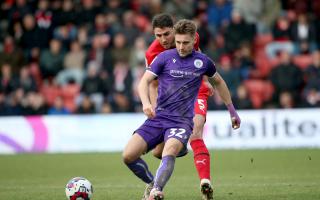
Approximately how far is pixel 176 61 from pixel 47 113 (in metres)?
12.9

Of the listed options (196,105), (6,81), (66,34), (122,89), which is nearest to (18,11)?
(66,34)

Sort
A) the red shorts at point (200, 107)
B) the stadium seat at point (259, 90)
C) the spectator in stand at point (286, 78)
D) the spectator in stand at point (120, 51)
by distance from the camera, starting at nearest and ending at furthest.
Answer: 1. the red shorts at point (200, 107)
2. the spectator in stand at point (286, 78)
3. the stadium seat at point (259, 90)
4. the spectator in stand at point (120, 51)

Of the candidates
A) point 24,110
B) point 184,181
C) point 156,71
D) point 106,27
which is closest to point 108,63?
point 106,27

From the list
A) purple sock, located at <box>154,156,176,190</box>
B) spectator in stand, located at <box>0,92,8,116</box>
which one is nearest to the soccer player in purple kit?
purple sock, located at <box>154,156,176,190</box>

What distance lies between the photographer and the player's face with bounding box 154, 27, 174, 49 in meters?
10.4

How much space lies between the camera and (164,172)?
9.14 metres

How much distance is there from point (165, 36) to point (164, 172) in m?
2.13

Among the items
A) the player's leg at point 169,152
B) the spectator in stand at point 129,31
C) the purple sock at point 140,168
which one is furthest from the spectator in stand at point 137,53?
the player's leg at point 169,152

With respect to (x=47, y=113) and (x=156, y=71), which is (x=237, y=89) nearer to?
(x=47, y=113)

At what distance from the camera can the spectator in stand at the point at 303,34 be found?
2223 centimetres

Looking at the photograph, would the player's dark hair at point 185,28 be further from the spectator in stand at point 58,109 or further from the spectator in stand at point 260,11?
the spectator in stand at point 260,11

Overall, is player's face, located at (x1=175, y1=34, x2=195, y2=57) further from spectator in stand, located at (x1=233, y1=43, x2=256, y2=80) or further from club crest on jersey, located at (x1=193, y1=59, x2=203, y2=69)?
spectator in stand, located at (x1=233, y1=43, x2=256, y2=80)

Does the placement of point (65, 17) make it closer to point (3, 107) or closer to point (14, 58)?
point (14, 58)

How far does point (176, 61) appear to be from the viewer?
31.6ft
